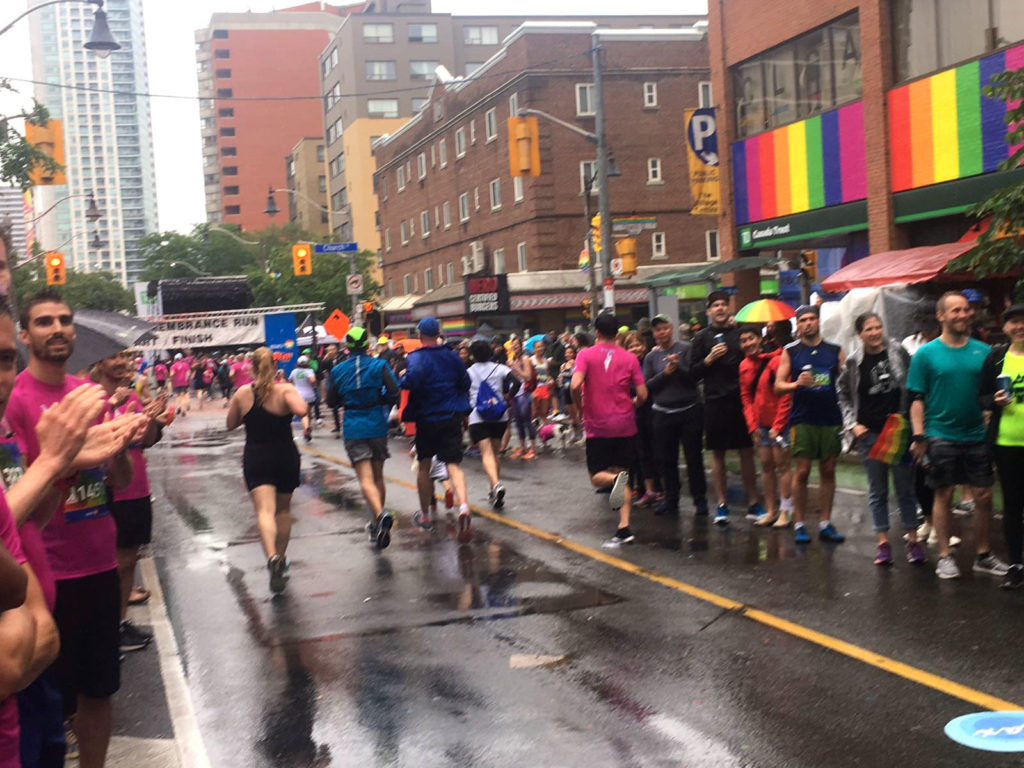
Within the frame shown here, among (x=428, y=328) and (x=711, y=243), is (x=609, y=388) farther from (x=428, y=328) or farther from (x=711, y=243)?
(x=711, y=243)

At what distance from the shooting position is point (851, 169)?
22.3 m

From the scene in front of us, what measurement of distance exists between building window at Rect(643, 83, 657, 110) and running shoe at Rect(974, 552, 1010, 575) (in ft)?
143

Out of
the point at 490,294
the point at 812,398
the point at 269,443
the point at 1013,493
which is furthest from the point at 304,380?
the point at 490,294

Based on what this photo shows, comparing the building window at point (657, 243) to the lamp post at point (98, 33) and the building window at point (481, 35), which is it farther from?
the building window at point (481, 35)

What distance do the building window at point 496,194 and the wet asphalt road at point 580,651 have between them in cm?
4256

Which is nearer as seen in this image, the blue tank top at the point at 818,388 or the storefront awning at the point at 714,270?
the blue tank top at the point at 818,388

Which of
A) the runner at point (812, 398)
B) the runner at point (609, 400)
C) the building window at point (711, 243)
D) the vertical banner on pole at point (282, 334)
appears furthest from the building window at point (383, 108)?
the runner at point (812, 398)

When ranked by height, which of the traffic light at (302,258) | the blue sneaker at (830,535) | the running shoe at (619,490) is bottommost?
the blue sneaker at (830,535)

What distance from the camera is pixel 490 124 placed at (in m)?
53.2

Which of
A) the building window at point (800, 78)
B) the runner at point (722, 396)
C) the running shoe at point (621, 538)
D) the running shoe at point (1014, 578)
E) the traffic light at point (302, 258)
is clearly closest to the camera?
the running shoe at point (1014, 578)

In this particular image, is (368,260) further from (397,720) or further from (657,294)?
(397,720)

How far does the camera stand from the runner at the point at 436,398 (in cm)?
1168

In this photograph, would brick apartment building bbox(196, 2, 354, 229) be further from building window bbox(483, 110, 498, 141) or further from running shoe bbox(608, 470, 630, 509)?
running shoe bbox(608, 470, 630, 509)

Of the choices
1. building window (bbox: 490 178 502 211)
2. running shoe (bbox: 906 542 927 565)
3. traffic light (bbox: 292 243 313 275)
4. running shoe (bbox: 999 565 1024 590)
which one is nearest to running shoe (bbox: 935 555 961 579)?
running shoe (bbox: 999 565 1024 590)
